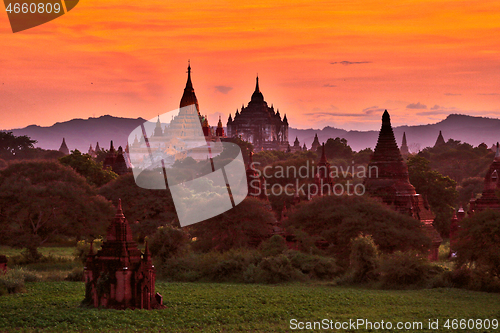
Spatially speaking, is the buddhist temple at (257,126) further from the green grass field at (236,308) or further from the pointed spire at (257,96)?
the green grass field at (236,308)

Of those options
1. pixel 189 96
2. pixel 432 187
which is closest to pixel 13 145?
pixel 189 96

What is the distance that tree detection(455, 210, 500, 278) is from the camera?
Result: 32.3 meters

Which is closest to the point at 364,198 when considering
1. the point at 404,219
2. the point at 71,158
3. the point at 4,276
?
the point at 404,219

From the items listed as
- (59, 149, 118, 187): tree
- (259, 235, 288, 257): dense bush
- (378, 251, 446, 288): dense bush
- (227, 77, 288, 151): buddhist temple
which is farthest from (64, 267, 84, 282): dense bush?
(227, 77, 288, 151): buddhist temple

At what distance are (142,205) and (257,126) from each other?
462ft

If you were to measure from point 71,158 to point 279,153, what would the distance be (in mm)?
82533

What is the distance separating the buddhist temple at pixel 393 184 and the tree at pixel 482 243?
44.9 feet

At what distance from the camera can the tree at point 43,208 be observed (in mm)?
43062

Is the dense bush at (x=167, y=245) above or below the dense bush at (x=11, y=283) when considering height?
above

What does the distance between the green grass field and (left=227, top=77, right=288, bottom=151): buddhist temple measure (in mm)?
157301

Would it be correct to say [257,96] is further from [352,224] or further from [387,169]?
[352,224]

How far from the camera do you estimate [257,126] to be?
192 meters

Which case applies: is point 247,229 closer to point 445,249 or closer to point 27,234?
point 27,234

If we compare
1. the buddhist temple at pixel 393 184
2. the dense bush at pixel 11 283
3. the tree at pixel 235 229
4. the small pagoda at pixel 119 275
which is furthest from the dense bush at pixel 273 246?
the small pagoda at pixel 119 275
